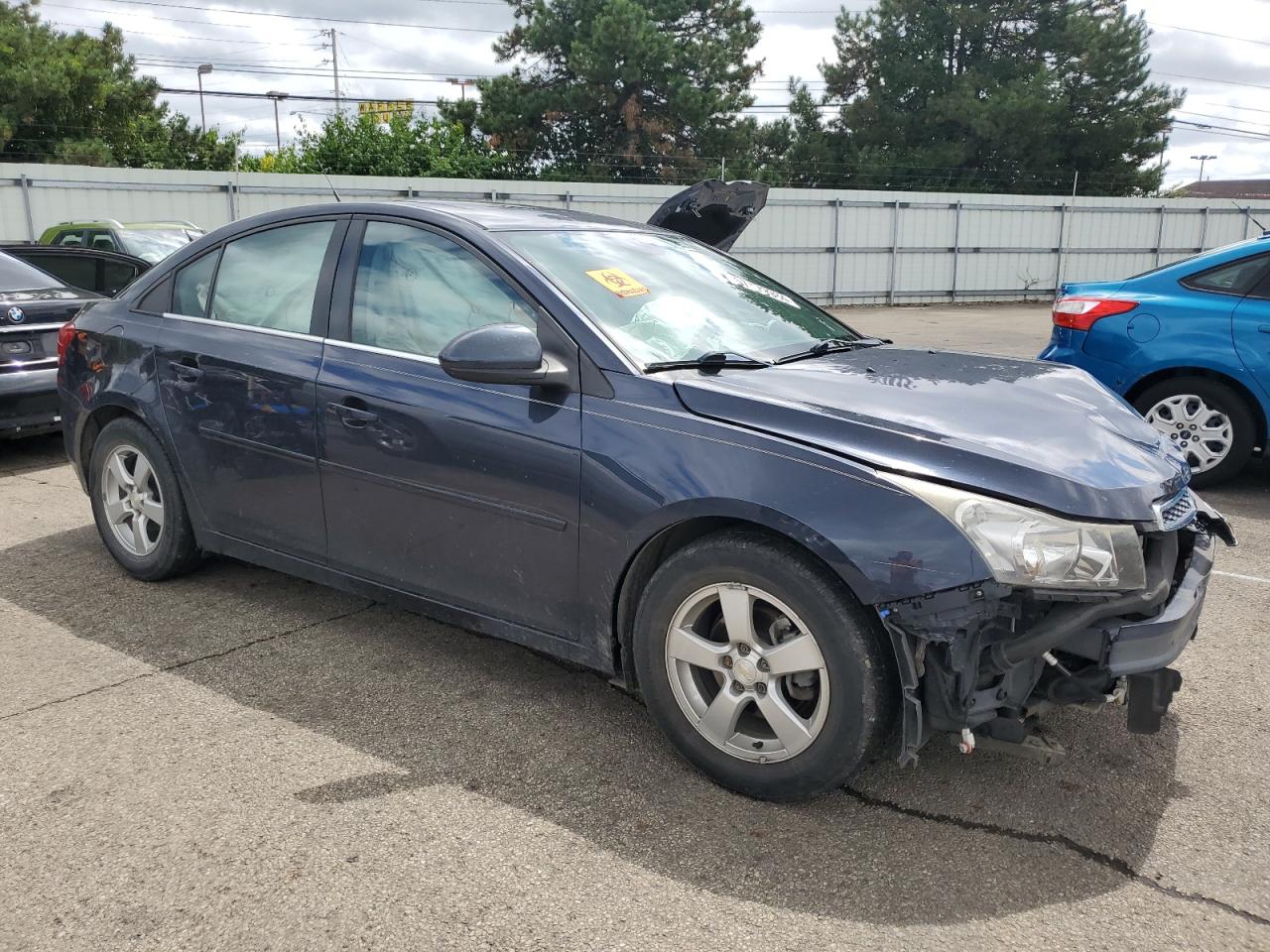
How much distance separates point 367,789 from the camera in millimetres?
2996

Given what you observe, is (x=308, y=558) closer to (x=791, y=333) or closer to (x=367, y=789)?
(x=367, y=789)

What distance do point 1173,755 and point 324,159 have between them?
100 feet

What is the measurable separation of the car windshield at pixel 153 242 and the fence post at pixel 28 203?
20.3 ft

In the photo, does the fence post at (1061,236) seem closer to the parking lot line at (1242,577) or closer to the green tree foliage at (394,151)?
the green tree foliage at (394,151)

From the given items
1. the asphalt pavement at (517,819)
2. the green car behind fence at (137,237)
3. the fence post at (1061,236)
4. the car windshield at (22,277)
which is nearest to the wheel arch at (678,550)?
the asphalt pavement at (517,819)

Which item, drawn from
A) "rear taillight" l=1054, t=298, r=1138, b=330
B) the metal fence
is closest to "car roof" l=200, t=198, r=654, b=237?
"rear taillight" l=1054, t=298, r=1138, b=330

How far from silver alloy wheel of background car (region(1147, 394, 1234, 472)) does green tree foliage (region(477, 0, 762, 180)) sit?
29057 millimetres

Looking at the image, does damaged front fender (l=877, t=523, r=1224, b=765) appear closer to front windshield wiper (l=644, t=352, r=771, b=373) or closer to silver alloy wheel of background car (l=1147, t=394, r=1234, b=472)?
→ front windshield wiper (l=644, t=352, r=771, b=373)

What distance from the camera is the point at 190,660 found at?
3.88m

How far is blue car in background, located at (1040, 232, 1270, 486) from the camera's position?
20.4 feet

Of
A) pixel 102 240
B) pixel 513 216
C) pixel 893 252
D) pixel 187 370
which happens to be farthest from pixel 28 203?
→ pixel 893 252

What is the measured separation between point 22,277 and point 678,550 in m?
6.52

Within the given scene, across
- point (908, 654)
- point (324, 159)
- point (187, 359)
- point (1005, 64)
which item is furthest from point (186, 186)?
point (1005, 64)

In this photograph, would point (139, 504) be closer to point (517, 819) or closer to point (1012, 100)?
point (517, 819)
